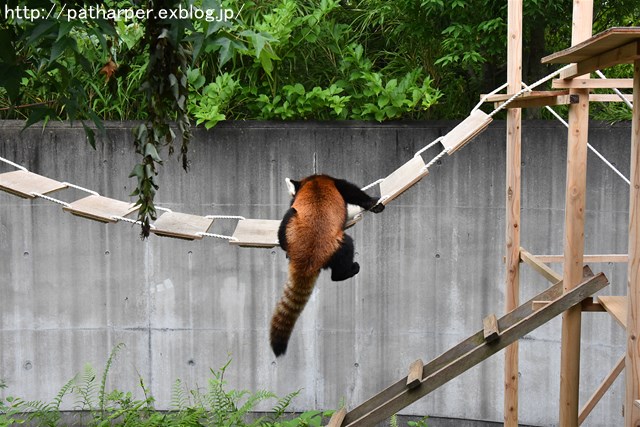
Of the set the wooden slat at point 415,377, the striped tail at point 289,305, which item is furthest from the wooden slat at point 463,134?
the wooden slat at point 415,377

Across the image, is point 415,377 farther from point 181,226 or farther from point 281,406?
point 281,406

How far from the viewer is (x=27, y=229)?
640 centimetres

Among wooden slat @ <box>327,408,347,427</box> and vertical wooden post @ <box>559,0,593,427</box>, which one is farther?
wooden slat @ <box>327,408,347,427</box>

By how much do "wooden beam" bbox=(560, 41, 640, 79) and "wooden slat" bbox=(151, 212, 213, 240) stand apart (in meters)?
2.08

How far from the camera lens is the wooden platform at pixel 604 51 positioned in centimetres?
270

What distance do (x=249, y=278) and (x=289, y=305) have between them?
238cm

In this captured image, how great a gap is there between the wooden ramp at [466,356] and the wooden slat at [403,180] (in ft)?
2.89

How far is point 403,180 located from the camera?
419 cm

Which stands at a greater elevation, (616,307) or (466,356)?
(616,307)

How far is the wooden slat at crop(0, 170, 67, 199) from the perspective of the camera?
4.39 meters

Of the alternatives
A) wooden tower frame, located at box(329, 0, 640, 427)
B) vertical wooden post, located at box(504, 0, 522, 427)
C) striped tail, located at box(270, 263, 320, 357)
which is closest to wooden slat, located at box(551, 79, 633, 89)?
wooden tower frame, located at box(329, 0, 640, 427)

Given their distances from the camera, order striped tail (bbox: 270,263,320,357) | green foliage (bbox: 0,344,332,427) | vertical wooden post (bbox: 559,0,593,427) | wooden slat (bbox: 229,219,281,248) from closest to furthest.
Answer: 1. vertical wooden post (bbox: 559,0,593,427)
2. striped tail (bbox: 270,263,320,357)
3. wooden slat (bbox: 229,219,281,248)
4. green foliage (bbox: 0,344,332,427)

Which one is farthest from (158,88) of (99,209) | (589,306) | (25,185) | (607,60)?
(25,185)

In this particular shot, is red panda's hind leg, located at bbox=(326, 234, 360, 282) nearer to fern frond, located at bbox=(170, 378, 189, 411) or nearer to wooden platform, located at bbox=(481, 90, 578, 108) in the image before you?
wooden platform, located at bbox=(481, 90, 578, 108)
